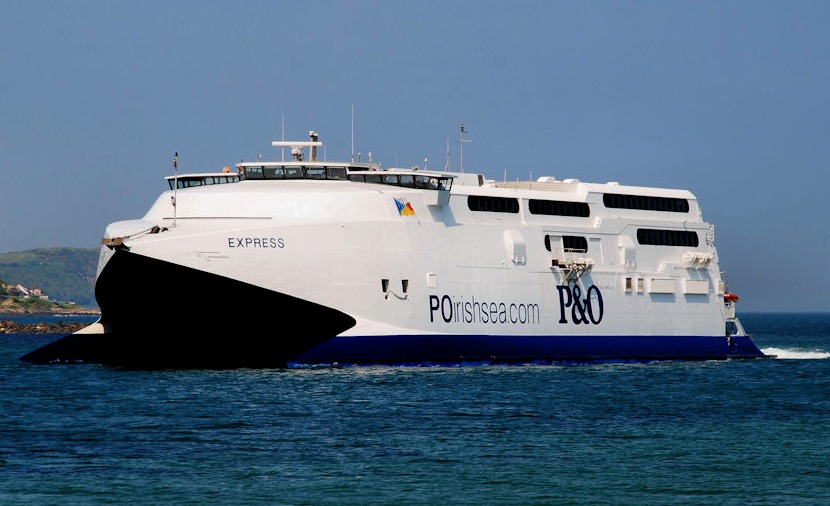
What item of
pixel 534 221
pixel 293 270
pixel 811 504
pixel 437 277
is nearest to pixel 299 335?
pixel 293 270

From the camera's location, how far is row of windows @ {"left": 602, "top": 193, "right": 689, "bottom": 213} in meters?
56.2

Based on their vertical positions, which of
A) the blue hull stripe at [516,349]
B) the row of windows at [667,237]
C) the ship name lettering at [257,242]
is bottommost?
the blue hull stripe at [516,349]

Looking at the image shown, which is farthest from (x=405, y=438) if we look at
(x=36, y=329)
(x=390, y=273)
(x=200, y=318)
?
(x=36, y=329)

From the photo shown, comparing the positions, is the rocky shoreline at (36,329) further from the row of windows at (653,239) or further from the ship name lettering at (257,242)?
the ship name lettering at (257,242)

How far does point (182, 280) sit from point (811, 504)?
23469 mm

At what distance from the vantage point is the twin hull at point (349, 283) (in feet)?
141

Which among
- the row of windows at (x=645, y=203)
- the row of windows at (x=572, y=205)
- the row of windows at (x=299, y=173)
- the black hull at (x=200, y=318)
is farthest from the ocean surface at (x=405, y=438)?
the row of windows at (x=645, y=203)

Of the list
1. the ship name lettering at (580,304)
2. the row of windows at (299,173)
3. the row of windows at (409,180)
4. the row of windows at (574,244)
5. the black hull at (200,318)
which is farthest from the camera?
the row of windows at (574,244)

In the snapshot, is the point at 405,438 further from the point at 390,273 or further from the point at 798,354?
the point at 798,354

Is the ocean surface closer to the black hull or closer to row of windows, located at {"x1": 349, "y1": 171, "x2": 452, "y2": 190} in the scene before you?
the black hull

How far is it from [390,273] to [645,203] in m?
16.0

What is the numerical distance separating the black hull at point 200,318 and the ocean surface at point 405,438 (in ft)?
2.61

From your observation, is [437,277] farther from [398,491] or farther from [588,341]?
[398,491]

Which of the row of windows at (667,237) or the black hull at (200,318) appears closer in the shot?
the black hull at (200,318)
